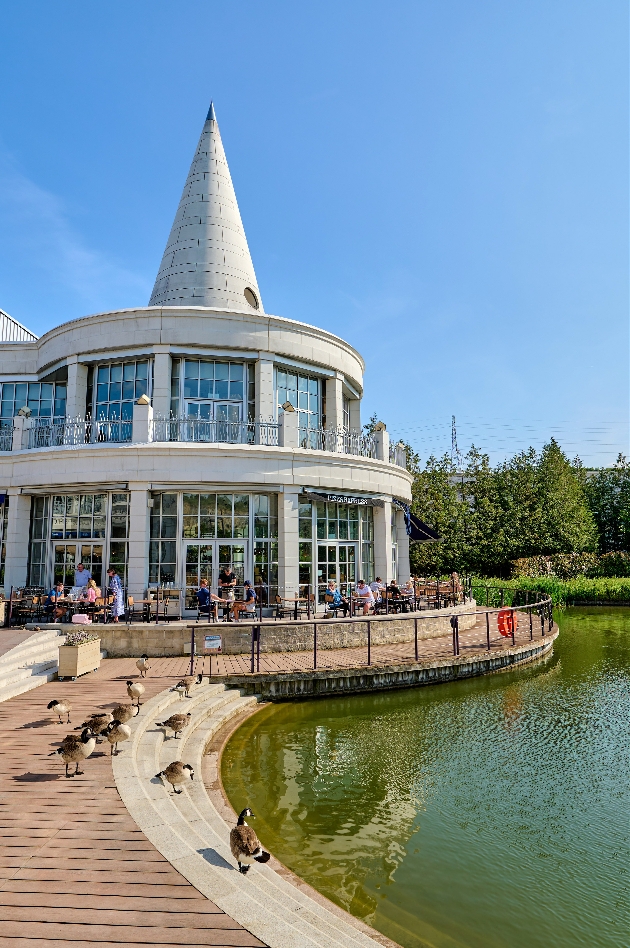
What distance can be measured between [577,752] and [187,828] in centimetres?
741

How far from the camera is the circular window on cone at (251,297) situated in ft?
84.6

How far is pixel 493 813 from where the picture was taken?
8.38 meters

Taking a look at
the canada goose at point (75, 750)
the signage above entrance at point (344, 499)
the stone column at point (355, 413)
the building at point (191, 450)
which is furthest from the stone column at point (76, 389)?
the canada goose at point (75, 750)

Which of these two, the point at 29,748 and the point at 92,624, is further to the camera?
the point at 92,624

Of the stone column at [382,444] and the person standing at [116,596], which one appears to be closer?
the person standing at [116,596]

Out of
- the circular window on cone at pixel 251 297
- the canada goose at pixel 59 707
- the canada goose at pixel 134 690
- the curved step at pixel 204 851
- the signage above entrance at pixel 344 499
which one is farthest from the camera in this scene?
the circular window on cone at pixel 251 297

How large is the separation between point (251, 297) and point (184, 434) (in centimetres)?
851

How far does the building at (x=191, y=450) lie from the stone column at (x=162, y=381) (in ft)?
0.16

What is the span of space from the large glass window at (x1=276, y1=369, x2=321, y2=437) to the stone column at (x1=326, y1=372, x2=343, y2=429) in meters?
0.36

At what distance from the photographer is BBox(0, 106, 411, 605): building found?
1967 cm

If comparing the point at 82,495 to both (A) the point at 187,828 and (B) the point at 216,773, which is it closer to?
(B) the point at 216,773

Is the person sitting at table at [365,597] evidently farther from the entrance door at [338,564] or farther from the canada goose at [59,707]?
the canada goose at [59,707]

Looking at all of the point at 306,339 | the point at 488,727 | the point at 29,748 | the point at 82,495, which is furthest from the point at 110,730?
the point at 306,339

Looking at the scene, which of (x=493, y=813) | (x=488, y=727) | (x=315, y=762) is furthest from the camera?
(x=488, y=727)
